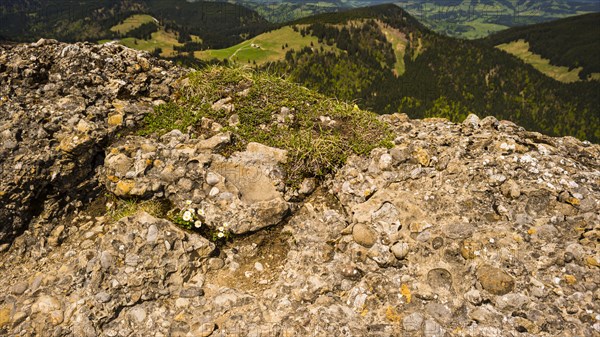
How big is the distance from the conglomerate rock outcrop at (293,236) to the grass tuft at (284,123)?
13.1 inches

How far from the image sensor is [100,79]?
8281mm

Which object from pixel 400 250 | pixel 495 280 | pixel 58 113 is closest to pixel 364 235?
pixel 400 250

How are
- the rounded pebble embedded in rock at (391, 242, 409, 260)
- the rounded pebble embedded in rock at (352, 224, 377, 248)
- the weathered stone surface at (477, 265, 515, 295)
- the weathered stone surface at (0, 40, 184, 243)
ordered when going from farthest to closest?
the weathered stone surface at (0, 40, 184, 243) → the rounded pebble embedded in rock at (352, 224, 377, 248) → the rounded pebble embedded in rock at (391, 242, 409, 260) → the weathered stone surface at (477, 265, 515, 295)

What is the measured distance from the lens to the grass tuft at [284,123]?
6945mm

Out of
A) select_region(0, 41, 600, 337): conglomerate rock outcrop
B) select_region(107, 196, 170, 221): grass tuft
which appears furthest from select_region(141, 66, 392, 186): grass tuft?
select_region(107, 196, 170, 221): grass tuft

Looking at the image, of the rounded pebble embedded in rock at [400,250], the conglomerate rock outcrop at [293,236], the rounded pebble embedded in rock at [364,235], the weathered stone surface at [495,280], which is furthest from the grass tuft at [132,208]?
the weathered stone surface at [495,280]

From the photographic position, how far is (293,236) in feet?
19.6

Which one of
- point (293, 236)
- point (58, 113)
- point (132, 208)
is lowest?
point (293, 236)

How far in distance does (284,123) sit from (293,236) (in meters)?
2.80

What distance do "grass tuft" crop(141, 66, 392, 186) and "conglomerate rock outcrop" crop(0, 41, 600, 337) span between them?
1.09ft

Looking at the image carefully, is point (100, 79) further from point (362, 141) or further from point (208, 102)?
point (362, 141)

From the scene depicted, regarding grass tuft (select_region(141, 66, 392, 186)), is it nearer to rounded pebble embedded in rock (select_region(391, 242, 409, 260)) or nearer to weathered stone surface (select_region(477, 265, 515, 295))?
rounded pebble embedded in rock (select_region(391, 242, 409, 260))

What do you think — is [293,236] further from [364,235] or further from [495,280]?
[495,280]

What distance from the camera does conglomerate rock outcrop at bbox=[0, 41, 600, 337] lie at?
4.57 meters
